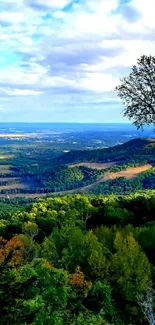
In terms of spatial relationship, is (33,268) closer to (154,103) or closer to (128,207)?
(154,103)

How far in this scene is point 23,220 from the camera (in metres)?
58.8

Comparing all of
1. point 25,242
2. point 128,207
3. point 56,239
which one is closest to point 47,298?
point 56,239

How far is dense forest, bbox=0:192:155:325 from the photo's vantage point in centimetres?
2147

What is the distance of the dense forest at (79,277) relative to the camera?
21.5 metres

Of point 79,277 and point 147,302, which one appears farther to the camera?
point 147,302

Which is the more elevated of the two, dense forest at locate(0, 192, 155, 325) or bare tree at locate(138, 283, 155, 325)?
dense forest at locate(0, 192, 155, 325)

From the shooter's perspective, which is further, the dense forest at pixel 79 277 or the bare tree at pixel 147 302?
the bare tree at pixel 147 302

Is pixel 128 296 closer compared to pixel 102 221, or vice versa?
pixel 128 296

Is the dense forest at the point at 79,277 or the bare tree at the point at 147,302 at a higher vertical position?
the dense forest at the point at 79,277

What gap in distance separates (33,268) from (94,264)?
7917mm

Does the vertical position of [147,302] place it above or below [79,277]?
below

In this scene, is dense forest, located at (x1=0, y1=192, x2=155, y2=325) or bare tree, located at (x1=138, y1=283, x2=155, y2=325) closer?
dense forest, located at (x1=0, y1=192, x2=155, y2=325)

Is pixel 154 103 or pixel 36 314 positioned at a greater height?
pixel 154 103

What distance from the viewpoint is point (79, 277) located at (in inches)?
1030
